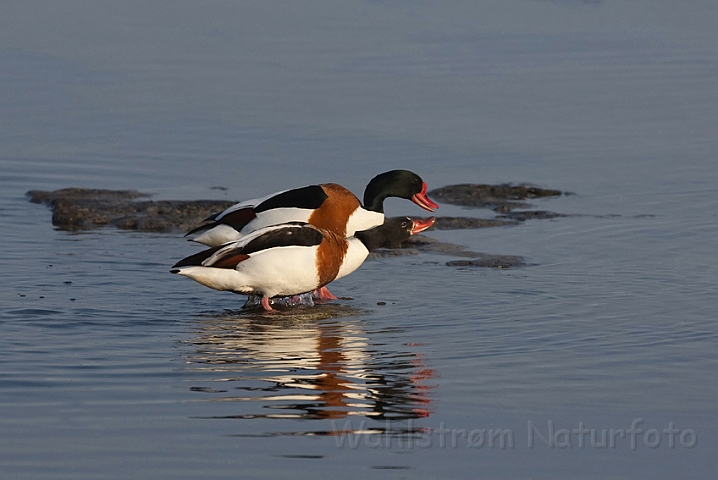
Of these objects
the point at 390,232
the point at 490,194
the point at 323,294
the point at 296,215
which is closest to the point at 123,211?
the point at 296,215

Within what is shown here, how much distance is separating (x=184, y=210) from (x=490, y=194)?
3.35 metres

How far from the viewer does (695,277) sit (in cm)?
998

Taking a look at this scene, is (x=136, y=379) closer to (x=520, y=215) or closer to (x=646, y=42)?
(x=520, y=215)

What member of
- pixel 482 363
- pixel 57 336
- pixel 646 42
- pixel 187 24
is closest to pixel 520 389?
pixel 482 363

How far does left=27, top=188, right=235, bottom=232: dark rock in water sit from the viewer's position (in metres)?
12.4

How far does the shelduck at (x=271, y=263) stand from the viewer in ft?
31.2

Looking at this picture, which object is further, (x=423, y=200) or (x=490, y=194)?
(x=490, y=194)

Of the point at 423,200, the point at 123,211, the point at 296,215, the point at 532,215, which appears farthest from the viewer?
the point at 123,211

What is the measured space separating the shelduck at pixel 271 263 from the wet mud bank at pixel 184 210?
1.77 meters

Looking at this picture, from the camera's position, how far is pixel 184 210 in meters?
12.7

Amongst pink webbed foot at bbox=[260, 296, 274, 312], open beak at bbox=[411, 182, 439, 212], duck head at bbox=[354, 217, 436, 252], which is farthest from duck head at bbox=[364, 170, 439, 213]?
pink webbed foot at bbox=[260, 296, 274, 312]

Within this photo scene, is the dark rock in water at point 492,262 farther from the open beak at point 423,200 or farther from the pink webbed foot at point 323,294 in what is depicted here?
the pink webbed foot at point 323,294

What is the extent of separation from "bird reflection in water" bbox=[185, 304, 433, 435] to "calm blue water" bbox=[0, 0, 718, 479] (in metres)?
0.03

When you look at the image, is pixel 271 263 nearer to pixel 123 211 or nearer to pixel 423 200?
pixel 423 200
